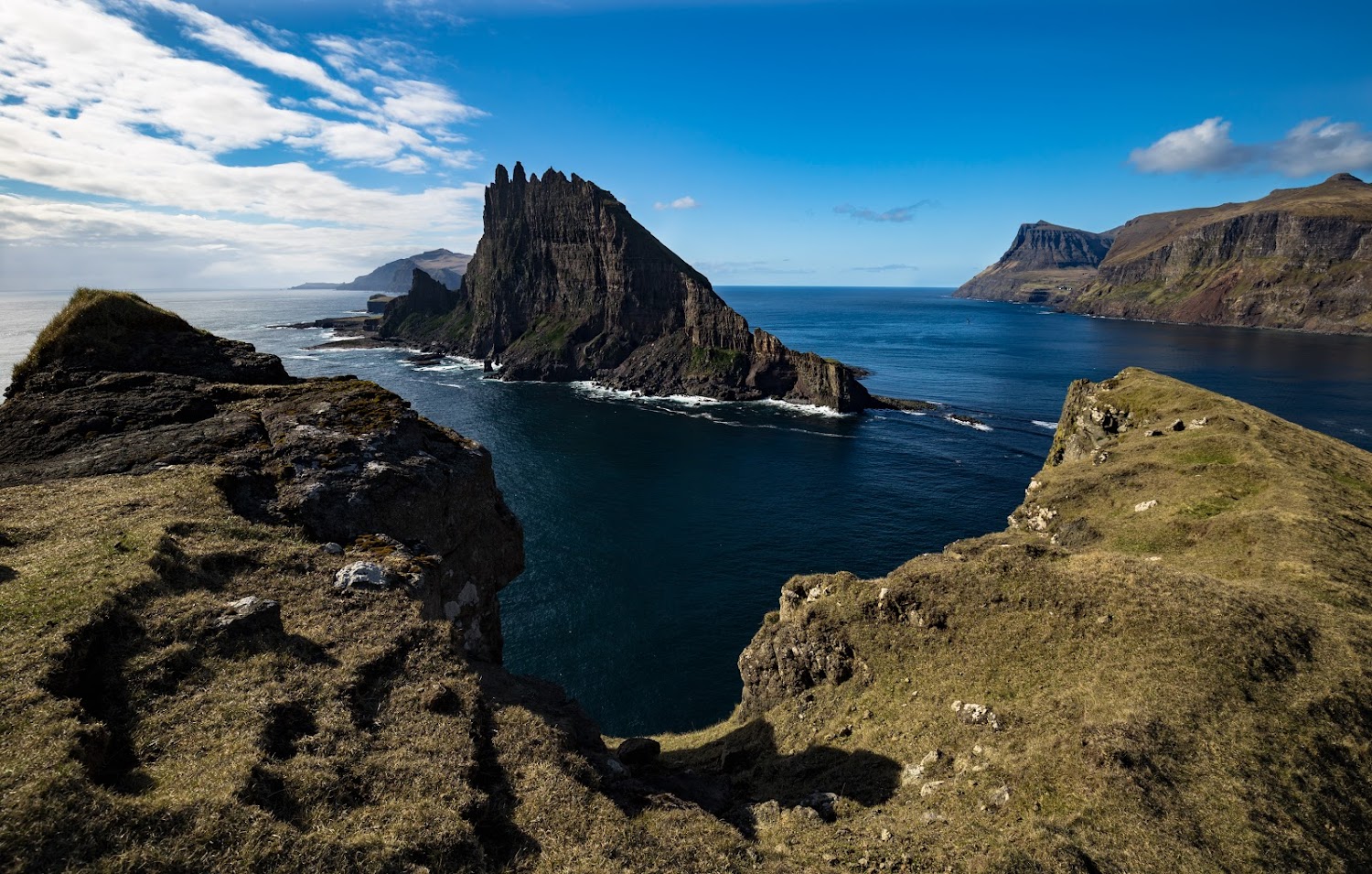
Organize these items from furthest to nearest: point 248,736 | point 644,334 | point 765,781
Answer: point 644,334 → point 765,781 → point 248,736

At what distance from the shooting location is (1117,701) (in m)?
19.8

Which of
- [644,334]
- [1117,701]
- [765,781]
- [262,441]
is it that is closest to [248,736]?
[262,441]

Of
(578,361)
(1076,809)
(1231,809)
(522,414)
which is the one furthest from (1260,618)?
(578,361)

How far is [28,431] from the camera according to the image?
2642 cm

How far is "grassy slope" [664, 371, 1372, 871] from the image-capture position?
15820 millimetres

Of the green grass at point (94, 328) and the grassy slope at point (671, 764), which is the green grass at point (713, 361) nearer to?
the green grass at point (94, 328)

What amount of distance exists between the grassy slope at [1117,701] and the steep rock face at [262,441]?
1665 centimetres

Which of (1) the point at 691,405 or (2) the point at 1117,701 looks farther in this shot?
(1) the point at 691,405

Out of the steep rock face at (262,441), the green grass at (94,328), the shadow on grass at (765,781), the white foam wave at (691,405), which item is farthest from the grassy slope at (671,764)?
the white foam wave at (691,405)

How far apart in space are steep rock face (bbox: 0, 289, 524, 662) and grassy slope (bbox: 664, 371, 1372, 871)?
54.6ft

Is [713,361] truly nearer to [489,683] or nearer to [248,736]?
[489,683]

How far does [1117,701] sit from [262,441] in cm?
3586

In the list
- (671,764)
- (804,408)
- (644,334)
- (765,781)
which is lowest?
(671,764)

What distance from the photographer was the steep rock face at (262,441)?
80.9 feet
